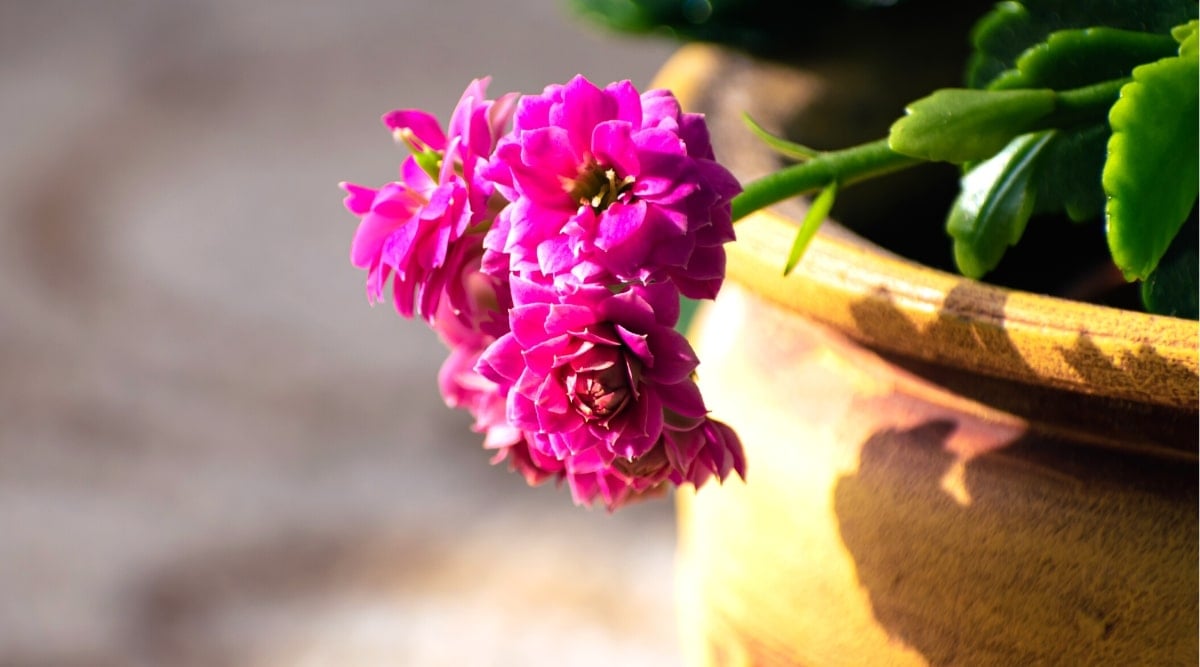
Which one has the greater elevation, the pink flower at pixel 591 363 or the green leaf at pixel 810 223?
the pink flower at pixel 591 363

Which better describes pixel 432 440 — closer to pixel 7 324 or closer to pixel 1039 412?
pixel 7 324

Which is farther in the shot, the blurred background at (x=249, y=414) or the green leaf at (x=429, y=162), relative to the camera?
the blurred background at (x=249, y=414)

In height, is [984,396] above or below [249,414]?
above

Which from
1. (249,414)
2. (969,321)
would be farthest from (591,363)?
(249,414)

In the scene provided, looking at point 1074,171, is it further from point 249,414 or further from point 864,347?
point 249,414

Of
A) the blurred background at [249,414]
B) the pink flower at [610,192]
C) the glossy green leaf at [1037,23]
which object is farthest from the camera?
the blurred background at [249,414]

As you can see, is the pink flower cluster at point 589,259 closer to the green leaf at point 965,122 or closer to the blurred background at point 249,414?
the green leaf at point 965,122

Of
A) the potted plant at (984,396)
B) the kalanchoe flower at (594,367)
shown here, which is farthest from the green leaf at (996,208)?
the kalanchoe flower at (594,367)
